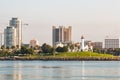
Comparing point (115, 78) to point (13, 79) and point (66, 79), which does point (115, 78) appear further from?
point (13, 79)

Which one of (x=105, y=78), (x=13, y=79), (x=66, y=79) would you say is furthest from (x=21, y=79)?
A: (x=105, y=78)

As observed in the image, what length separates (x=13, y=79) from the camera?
7044 cm

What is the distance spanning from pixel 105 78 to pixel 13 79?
42.5 feet

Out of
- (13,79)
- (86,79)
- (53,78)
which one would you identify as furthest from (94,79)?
(13,79)

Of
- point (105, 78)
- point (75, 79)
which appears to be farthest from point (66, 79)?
point (105, 78)

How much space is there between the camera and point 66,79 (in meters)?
70.1

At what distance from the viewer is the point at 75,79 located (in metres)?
70.1

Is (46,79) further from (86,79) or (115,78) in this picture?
(115,78)

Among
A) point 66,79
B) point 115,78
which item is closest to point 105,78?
point 115,78

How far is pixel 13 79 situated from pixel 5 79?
1.13 m

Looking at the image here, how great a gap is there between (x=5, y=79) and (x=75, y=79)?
9665 millimetres

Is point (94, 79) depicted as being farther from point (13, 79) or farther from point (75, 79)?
point (13, 79)

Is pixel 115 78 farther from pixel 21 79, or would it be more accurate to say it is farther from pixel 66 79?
pixel 21 79

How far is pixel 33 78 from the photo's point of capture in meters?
71.3
